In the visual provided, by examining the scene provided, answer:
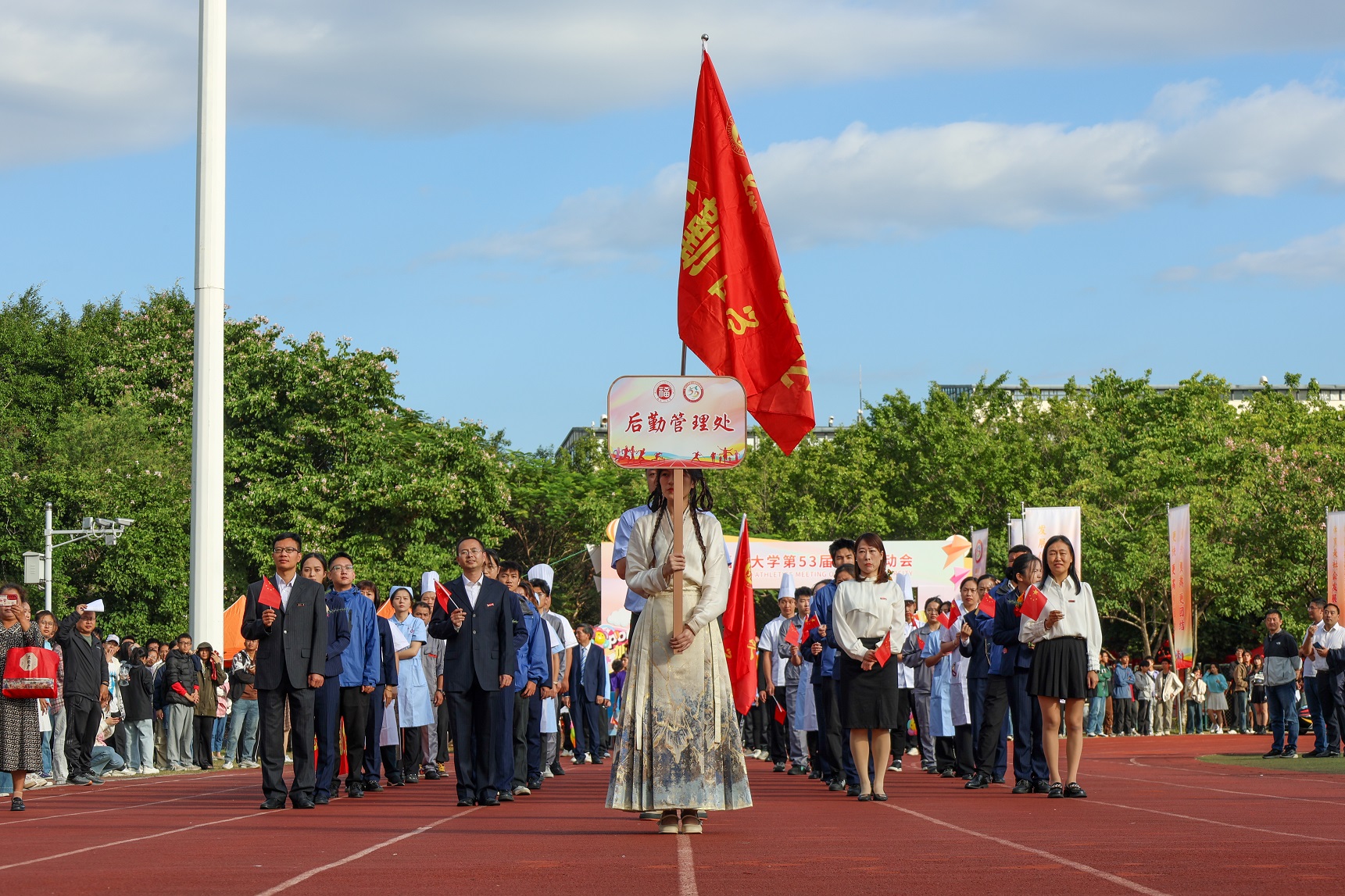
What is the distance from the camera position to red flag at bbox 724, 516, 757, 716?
42.7 feet

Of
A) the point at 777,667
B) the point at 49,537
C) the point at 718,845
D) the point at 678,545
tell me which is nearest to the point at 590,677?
the point at 777,667

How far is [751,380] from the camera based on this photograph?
1594 centimetres

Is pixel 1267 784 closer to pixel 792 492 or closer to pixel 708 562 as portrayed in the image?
pixel 708 562

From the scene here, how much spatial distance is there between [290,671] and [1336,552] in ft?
64.7

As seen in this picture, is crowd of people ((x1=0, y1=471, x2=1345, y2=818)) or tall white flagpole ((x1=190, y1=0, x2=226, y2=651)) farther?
tall white flagpole ((x1=190, y1=0, x2=226, y2=651))

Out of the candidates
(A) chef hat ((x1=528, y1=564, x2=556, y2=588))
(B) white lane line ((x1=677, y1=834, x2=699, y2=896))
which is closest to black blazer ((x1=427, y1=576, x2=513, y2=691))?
(B) white lane line ((x1=677, y1=834, x2=699, y2=896))

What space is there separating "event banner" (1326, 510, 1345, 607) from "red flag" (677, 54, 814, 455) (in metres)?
13.9

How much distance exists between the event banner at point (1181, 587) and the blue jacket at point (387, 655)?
19793 millimetres

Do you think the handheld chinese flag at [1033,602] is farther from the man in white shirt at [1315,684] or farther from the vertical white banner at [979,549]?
the vertical white banner at [979,549]

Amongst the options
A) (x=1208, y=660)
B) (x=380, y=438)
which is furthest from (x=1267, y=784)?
(x=1208, y=660)

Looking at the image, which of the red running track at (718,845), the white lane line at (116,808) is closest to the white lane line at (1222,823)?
the red running track at (718,845)

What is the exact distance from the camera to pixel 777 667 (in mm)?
20953

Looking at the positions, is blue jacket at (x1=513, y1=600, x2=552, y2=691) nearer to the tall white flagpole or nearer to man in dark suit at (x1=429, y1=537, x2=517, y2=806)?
man in dark suit at (x1=429, y1=537, x2=517, y2=806)

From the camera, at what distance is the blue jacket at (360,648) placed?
46.2 ft
